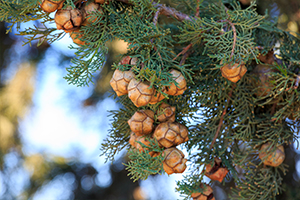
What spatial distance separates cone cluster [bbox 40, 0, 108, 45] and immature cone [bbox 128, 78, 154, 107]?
126 millimetres

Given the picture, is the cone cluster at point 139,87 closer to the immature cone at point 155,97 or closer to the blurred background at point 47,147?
the immature cone at point 155,97

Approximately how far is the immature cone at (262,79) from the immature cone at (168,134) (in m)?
0.20

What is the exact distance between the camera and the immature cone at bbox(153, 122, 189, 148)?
0.43m

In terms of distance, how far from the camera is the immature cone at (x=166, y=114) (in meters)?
0.45

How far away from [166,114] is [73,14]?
0.22 m

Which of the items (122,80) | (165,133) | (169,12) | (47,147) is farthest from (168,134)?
(47,147)

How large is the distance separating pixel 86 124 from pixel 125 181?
0.29 metres


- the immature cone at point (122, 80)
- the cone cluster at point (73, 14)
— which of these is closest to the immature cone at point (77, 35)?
the cone cluster at point (73, 14)

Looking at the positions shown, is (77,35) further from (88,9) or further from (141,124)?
(141,124)

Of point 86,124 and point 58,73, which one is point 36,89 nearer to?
point 58,73

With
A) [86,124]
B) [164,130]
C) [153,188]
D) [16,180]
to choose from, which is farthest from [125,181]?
[164,130]

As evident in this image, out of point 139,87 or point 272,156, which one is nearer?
point 139,87

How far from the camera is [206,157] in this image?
0.54 metres

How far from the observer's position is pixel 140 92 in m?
0.37
